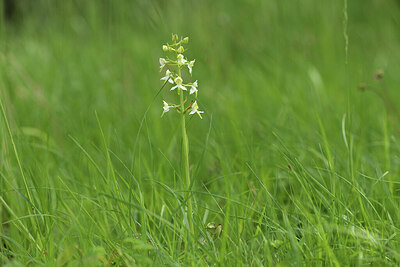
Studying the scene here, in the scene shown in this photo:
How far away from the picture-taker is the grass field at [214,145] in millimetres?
1256

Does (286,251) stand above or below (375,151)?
above

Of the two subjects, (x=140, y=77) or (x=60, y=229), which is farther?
(x=140, y=77)

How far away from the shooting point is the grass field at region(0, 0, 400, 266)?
1.26 meters

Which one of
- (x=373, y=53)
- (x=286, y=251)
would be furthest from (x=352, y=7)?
(x=286, y=251)

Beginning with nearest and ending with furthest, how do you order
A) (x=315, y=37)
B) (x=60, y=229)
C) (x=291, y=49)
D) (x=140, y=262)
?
(x=140, y=262)
(x=60, y=229)
(x=291, y=49)
(x=315, y=37)

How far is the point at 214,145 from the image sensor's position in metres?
1.91

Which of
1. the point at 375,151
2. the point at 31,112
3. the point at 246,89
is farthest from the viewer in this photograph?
the point at 246,89

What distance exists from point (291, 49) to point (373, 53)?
2.99 ft

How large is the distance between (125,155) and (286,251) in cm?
115

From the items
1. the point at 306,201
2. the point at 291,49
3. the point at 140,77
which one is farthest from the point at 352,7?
the point at 306,201

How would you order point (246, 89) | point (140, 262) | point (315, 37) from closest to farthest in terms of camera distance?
1. point (140, 262)
2. point (246, 89)
3. point (315, 37)

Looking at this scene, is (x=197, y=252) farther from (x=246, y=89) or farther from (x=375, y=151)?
(x=246, y=89)

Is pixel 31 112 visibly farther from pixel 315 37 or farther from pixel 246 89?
pixel 315 37

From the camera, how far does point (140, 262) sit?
1192mm
